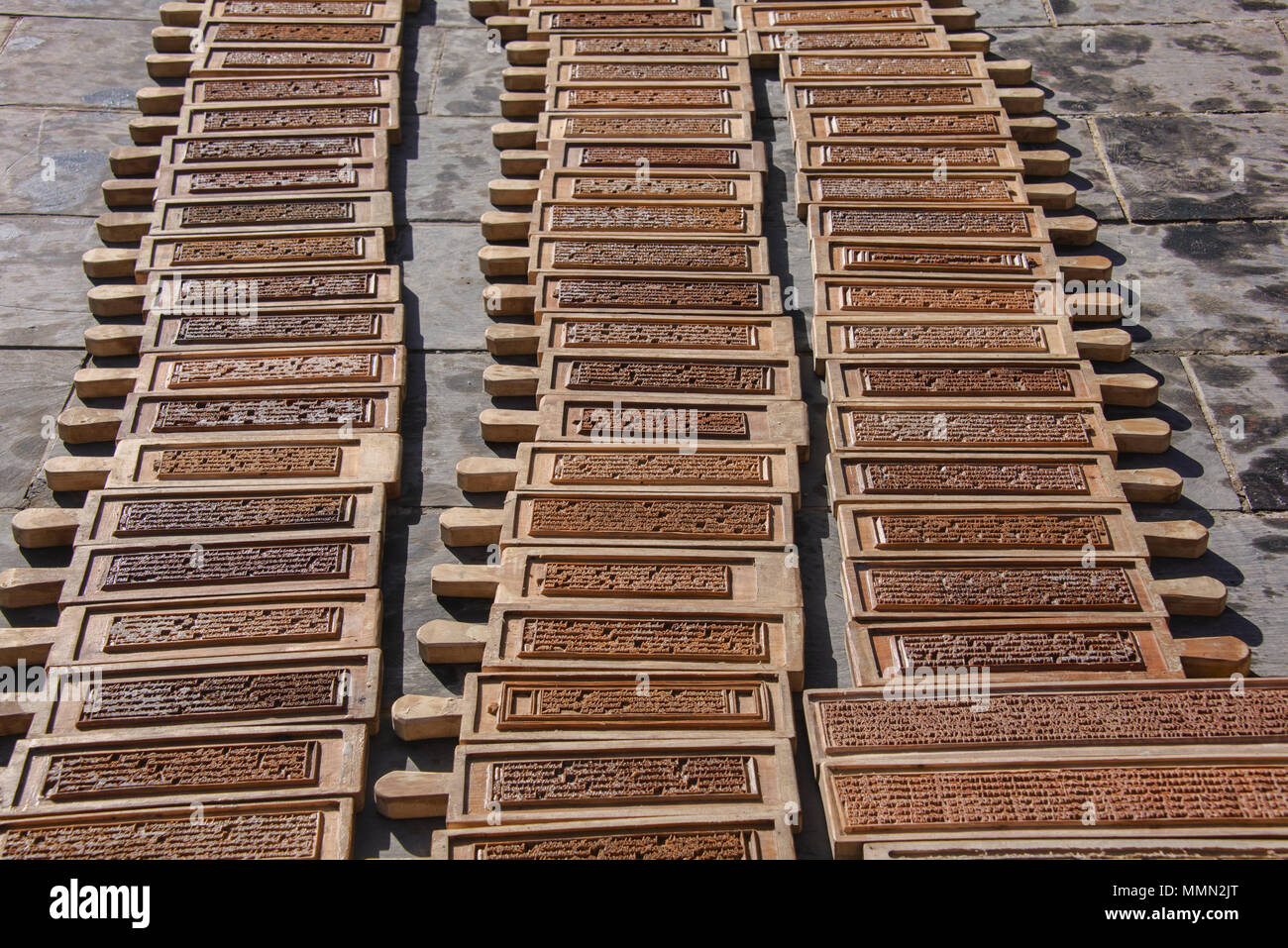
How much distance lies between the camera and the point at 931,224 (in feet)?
28.7

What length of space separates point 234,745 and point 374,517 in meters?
1.45

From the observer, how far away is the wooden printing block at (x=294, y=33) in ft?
33.9

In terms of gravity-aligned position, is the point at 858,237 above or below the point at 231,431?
above

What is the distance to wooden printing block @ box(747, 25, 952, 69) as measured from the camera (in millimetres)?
10320

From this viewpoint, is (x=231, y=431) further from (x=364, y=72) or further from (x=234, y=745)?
(x=364, y=72)

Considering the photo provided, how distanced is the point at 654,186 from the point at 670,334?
150cm

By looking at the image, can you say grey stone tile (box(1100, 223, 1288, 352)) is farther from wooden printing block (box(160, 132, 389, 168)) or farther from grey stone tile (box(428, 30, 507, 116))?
wooden printing block (box(160, 132, 389, 168))

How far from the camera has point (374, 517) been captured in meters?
7.05

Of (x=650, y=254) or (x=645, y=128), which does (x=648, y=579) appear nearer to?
(x=650, y=254)

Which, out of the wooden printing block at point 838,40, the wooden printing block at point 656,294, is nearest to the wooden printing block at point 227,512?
the wooden printing block at point 656,294

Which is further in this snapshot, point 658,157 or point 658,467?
point 658,157

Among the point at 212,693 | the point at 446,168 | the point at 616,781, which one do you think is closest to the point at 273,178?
the point at 446,168

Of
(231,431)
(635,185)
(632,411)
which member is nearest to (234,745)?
(231,431)

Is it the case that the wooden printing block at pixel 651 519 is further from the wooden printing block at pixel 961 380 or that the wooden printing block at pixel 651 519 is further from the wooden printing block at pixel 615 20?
the wooden printing block at pixel 615 20
